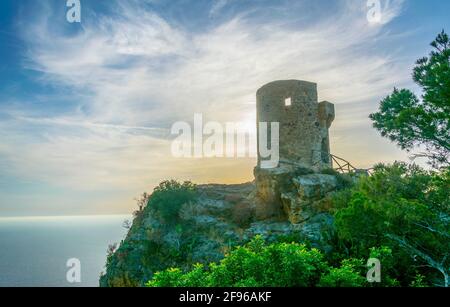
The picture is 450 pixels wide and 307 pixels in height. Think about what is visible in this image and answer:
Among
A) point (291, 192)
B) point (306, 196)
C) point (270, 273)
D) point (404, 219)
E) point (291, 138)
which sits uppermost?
point (291, 138)

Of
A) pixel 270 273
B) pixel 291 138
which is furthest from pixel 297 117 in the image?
pixel 270 273

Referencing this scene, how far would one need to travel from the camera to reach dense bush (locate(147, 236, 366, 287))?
6641mm

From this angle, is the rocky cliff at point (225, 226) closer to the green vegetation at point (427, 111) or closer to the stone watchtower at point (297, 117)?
the stone watchtower at point (297, 117)

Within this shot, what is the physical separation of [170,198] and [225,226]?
4361 mm

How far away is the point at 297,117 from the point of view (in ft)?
65.6

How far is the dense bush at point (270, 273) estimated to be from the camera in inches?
261

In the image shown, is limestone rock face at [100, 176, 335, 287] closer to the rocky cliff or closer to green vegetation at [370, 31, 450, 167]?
the rocky cliff

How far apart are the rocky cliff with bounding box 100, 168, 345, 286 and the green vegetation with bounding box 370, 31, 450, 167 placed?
5606mm

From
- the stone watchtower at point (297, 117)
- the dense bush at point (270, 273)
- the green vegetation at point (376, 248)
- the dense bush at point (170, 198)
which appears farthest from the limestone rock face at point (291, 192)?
the dense bush at point (270, 273)

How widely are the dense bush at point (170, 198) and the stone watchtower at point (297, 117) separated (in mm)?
5078

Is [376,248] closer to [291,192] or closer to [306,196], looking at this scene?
[306,196]

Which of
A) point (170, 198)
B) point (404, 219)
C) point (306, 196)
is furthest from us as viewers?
point (170, 198)

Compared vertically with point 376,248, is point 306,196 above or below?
above
